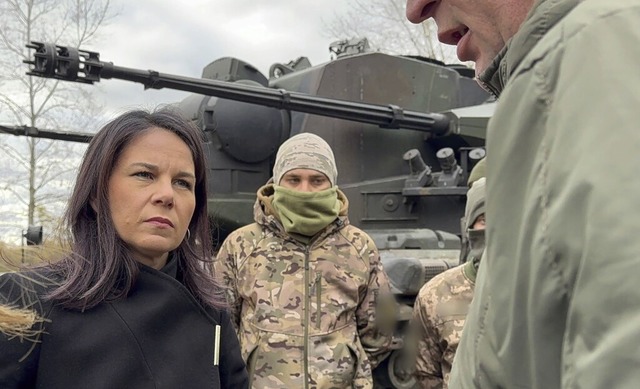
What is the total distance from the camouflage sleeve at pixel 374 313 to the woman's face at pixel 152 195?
5.47ft

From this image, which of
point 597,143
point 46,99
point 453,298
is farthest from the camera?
point 46,99

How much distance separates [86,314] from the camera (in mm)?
1721

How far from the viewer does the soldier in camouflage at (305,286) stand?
10.7 feet

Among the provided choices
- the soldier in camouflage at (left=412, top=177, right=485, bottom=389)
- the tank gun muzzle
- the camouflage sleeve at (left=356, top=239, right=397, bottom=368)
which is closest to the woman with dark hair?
the camouflage sleeve at (left=356, top=239, right=397, bottom=368)

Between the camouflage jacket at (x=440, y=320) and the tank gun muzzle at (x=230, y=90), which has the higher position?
the tank gun muzzle at (x=230, y=90)

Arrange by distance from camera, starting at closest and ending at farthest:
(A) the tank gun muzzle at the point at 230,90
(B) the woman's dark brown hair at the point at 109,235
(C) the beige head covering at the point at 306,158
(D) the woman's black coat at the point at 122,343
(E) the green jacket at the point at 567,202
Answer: (E) the green jacket at the point at 567,202 → (D) the woman's black coat at the point at 122,343 → (B) the woman's dark brown hair at the point at 109,235 → (C) the beige head covering at the point at 306,158 → (A) the tank gun muzzle at the point at 230,90

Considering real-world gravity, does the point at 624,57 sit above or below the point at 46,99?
above

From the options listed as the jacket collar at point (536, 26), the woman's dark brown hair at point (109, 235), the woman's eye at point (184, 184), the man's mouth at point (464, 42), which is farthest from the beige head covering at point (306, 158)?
the jacket collar at point (536, 26)

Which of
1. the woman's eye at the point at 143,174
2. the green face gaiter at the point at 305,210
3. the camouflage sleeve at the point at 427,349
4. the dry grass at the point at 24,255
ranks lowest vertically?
the camouflage sleeve at the point at 427,349

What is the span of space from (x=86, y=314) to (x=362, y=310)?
6.46 feet

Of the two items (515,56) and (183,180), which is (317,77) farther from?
(515,56)

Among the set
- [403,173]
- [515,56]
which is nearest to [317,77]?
[403,173]

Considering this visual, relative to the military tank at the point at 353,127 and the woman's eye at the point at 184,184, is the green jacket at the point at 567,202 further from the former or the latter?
the military tank at the point at 353,127

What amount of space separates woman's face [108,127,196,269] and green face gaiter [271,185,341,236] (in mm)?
1435
